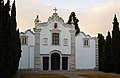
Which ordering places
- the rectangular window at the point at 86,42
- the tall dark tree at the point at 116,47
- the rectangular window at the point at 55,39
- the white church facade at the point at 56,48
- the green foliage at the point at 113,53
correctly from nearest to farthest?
the tall dark tree at the point at 116,47 < the green foliage at the point at 113,53 < the white church facade at the point at 56,48 < the rectangular window at the point at 55,39 < the rectangular window at the point at 86,42

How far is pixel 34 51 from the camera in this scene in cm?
5141

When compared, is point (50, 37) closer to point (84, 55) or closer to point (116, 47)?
point (84, 55)

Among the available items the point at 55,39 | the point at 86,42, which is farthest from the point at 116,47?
the point at 55,39

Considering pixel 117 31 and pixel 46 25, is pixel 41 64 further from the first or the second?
pixel 117 31

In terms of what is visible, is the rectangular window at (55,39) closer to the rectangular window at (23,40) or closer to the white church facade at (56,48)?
the white church facade at (56,48)

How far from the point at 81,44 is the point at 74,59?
9.34 feet

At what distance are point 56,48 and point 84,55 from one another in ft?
16.2

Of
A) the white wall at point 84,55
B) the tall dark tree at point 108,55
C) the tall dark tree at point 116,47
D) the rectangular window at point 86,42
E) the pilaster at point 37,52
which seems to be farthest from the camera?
the rectangular window at point 86,42

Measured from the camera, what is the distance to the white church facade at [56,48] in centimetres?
5128

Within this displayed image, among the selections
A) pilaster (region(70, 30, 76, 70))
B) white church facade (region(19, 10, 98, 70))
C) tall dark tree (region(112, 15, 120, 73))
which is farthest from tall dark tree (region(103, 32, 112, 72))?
pilaster (region(70, 30, 76, 70))

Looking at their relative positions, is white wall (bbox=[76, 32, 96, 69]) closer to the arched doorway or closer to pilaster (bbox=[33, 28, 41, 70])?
the arched doorway

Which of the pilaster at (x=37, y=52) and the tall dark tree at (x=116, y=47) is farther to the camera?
the pilaster at (x=37, y=52)

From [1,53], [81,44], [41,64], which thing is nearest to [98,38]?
[81,44]


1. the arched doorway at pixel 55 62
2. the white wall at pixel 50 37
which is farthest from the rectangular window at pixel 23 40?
the arched doorway at pixel 55 62
